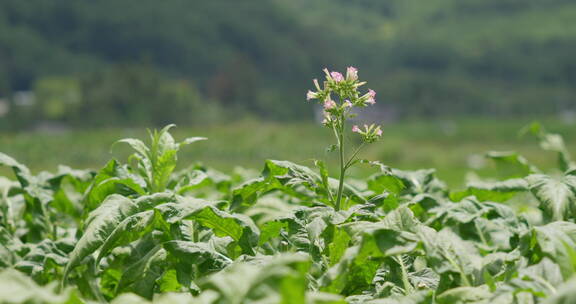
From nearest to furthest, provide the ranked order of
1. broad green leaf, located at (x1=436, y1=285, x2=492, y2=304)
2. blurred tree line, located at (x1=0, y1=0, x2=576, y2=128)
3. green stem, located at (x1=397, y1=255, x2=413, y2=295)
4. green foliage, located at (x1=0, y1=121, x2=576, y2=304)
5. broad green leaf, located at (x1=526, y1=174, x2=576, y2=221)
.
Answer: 1. green foliage, located at (x1=0, y1=121, x2=576, y2=304)
2. broad green leaf, located at (x1=436, y1=285, x2=492, y2=304)
3. green stem, located at (x1=397, y1=255, x2=413, y2=295)
4. broad green leaf, located at (x1=526, y1=174, x2=576, y2=221)
5. blurred tree line, located at (x1=0, y1=0, x2=576, y2=128)

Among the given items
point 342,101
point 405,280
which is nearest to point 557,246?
point 405,280

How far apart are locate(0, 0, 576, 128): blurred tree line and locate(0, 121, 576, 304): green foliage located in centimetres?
10306

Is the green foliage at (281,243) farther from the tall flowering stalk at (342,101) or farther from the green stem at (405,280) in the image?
the tall flowering stalk at (342,101)

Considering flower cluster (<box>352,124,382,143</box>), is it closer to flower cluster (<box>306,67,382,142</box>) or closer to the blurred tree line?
flower cluster (<box>306,67,382,142</box>)

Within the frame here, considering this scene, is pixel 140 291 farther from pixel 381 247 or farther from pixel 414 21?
pixel 414 21

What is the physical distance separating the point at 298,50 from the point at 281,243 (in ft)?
456

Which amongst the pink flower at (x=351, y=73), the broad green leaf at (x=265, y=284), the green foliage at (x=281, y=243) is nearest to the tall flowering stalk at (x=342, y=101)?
the pink flower at (x=351, y=73)

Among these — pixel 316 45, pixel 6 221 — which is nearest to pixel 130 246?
pixel 6 221

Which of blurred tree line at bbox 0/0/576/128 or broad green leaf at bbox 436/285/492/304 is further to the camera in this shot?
blurred tree line at bbox 0/0/576/128

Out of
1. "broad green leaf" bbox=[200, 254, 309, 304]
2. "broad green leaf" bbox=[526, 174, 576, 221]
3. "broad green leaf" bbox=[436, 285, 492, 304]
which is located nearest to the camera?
"broad green leaf" bbox=[200, 254, 309, 304]

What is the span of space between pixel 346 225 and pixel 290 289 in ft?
2.24

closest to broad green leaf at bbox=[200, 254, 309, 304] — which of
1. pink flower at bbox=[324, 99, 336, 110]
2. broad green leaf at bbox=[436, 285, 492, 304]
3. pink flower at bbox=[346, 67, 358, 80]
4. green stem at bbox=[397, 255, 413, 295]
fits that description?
broad green leaf at bbox=[436, 285, 492, 304]

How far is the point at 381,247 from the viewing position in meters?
1.82

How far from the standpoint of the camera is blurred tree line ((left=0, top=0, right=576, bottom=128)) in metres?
117
